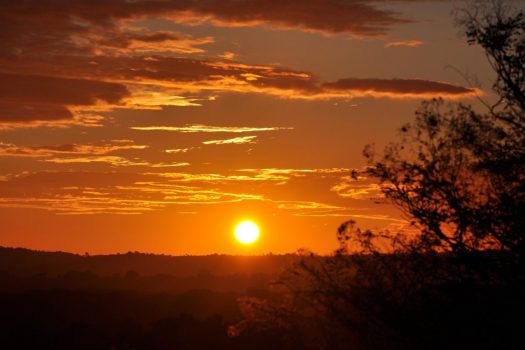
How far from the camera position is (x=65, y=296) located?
298ft

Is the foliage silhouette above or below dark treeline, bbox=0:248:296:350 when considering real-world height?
below

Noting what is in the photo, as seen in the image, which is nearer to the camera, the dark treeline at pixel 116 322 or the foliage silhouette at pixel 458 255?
the foliage silhouette at pixel 458 255

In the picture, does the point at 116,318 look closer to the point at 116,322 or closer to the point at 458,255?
the point at 116,322

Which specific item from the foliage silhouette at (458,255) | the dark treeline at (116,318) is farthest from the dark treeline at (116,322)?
the foliage silhouette at (458,255)

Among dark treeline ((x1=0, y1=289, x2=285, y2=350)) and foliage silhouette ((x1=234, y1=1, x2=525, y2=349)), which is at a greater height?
dark treeline ((x1=0, y1=289, x2=285, y2=350))

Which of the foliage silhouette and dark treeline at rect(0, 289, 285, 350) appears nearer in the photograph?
the foliage silhouette

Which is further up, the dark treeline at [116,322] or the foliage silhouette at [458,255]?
the dark treeline at [116,322]

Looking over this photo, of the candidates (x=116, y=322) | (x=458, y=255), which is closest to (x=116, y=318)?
(x=116, y=322)

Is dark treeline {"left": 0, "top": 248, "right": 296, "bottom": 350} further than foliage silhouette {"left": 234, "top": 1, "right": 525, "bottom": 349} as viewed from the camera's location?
Yes

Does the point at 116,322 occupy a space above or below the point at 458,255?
above

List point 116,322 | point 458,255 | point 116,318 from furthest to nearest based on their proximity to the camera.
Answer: point 116,318 < point 116,322 < point 458,255

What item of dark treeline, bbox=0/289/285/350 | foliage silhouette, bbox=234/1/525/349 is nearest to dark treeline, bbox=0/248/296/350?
dark treeline, bbox=0/289/285/350

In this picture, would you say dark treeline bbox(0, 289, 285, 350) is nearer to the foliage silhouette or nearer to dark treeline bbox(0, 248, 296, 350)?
→ dark treeline bbox(0, 248, 296, 350)

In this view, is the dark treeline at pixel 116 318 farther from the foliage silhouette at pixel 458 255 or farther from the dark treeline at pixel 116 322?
the foliage silhouette at pixel 458 255
